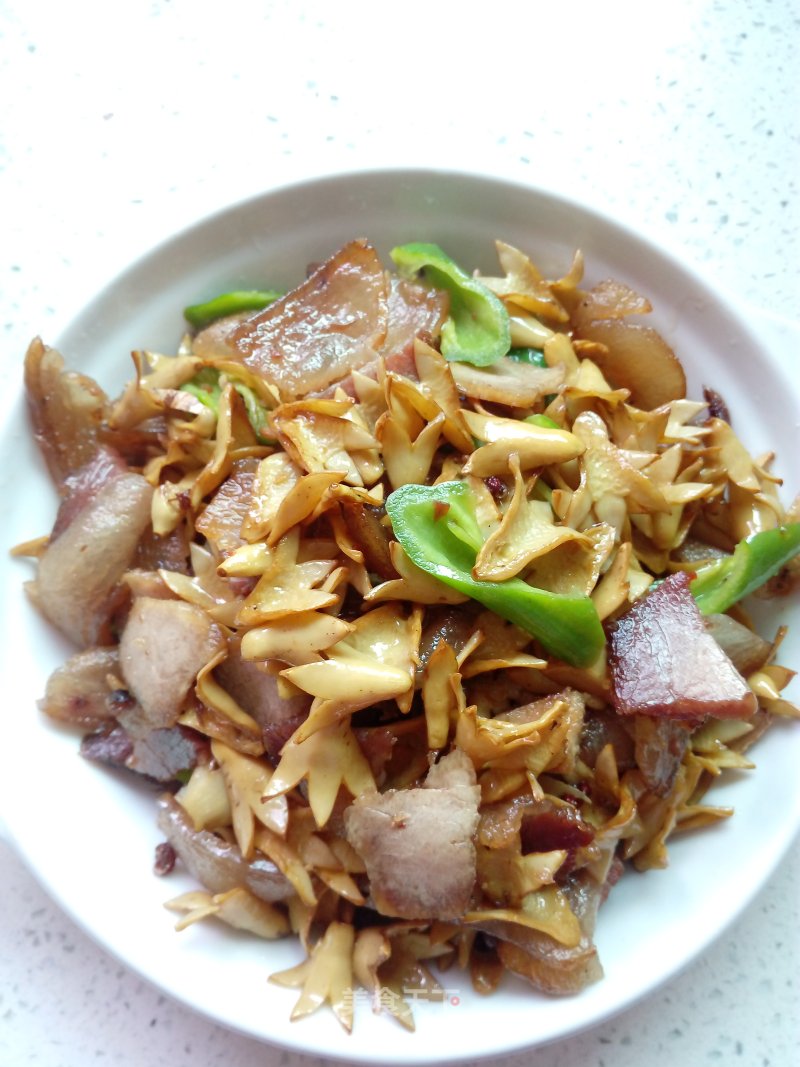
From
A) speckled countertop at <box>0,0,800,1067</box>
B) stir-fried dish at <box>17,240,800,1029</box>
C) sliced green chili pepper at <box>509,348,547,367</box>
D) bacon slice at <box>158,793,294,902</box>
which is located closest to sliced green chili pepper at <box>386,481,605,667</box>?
stir-fried dish at <box>17,240,800,1029</box>

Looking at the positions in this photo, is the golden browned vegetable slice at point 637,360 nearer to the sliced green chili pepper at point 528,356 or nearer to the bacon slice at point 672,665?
the sliced green chili pepper at point 528,356

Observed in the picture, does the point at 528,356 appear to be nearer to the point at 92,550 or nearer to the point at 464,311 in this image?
the point at 464,311

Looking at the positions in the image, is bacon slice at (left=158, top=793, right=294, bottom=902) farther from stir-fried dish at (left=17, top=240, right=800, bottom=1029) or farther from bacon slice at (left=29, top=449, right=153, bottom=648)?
bacon slice at (left=29, top=449, right=153, bottom=648)

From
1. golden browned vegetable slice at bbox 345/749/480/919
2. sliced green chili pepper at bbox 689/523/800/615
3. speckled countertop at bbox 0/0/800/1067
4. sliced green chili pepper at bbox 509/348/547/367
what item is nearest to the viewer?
golden browned vegetable slice at bbox 345/749/480/919

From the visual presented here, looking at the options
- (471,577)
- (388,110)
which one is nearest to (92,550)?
(471,577)

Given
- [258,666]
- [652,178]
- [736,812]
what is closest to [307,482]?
[258,666]

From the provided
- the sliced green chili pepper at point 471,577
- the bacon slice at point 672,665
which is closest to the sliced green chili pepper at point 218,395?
the sliced green chili pepper at point 471,577
